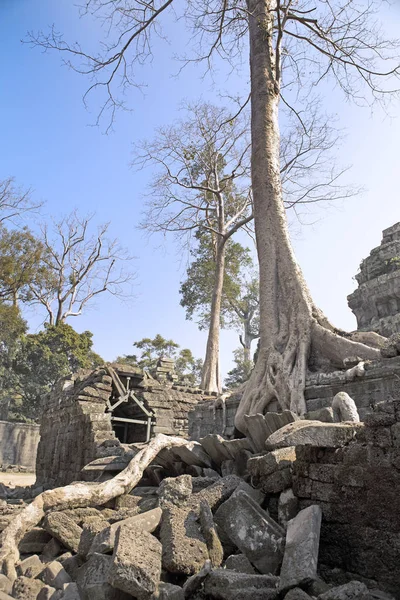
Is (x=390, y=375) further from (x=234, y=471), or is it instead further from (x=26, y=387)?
(x=26, y=387)

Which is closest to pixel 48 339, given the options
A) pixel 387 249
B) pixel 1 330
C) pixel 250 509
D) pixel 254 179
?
pixel 1 330

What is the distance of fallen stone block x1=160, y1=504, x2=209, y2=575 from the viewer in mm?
2379

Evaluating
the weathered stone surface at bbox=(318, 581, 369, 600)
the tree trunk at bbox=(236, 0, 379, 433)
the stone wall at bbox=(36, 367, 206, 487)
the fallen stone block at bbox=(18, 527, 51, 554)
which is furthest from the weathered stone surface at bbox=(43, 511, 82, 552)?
the stone wall at bbox=(36, 367, 206, 487)

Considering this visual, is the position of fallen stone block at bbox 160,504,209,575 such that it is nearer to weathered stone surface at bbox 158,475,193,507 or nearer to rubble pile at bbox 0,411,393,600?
rubble pile at bbox 0,411,393,600

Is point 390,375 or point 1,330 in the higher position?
point 1,330

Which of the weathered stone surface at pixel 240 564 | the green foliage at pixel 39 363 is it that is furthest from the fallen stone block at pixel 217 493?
the green foliage at pixel 39 363

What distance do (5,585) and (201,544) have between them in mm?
1171

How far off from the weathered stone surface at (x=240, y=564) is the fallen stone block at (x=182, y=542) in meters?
0.18

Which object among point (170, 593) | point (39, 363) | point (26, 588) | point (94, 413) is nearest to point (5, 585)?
point (26, 588)

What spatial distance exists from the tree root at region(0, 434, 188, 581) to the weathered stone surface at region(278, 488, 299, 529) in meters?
1.58

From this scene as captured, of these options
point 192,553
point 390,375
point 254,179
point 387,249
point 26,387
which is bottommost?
point 192,553

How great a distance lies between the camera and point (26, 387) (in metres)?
23.8

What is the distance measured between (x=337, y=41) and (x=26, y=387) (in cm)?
2132

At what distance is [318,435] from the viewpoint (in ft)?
9.04
